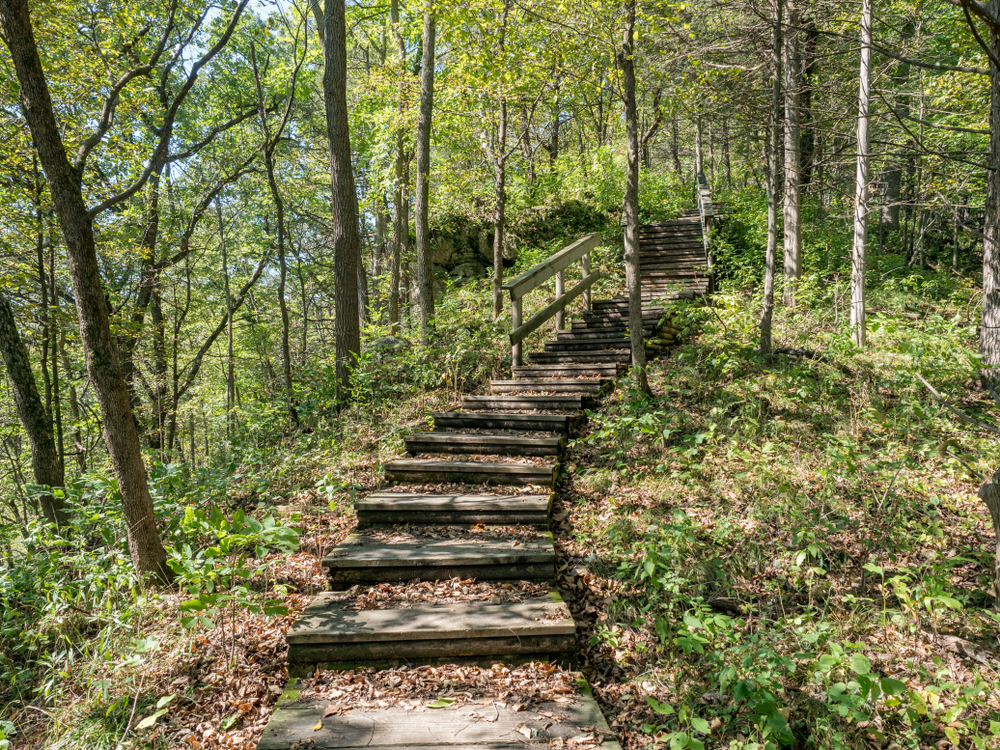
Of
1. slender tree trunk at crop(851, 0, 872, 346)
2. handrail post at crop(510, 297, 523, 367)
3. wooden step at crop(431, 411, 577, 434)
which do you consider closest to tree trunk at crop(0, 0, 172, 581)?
wooden step at crop(431, 411, 577, 434)

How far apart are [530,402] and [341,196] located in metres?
4.22

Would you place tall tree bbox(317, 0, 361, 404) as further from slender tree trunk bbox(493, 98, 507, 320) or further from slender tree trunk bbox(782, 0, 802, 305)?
slender tree trunk bbox(782, 0, 802, 305)

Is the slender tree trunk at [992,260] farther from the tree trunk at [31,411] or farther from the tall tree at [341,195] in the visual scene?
the tree trunk at [31,411]

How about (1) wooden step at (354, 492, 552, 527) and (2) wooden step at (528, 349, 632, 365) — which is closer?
(1) wooden step at (354, 492, 552, 527)

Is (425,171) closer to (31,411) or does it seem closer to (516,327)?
(516,327)

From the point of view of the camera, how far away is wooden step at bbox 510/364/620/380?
6887mm

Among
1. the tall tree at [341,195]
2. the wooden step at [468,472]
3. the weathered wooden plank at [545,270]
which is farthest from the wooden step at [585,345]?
the wooden step at [468,472]

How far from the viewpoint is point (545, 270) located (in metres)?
7.22

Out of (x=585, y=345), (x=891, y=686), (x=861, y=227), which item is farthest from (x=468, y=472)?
(x=861, y=227)

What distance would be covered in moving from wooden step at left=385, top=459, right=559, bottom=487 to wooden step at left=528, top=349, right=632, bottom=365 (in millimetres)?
2774

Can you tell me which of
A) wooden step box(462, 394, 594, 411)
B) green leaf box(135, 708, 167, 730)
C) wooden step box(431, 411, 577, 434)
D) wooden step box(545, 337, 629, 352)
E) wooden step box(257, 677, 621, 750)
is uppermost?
wooden step box(545, 337, 629, 352)

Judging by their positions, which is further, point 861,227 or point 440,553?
point 861,227

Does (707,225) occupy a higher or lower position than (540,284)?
higher

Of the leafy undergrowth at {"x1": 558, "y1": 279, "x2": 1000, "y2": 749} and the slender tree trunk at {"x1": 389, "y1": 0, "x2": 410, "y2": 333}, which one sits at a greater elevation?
the slender tree trunk at {"x1": 389, "y1": 0, "x2": 410, "y2": 333}
